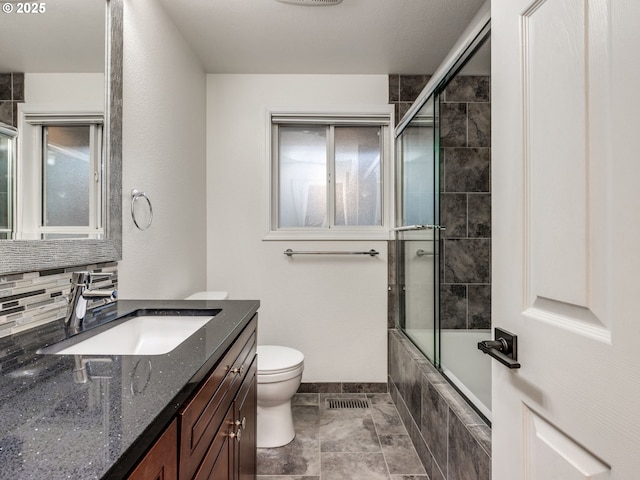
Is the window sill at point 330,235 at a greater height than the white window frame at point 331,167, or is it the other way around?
the white window frame at point 331,167

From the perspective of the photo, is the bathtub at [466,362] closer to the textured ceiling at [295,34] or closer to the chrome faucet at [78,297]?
the chrome faucet at [78,297]

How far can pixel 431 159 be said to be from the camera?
197 centimetres

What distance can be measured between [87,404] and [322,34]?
7.17ft

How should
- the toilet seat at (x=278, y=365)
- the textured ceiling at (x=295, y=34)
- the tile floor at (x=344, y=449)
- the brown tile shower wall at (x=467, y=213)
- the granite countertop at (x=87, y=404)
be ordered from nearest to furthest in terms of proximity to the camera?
the granite countertop at (x=87, y=404) → the textured ceiling at (x=295, y=34) → the tile floor at (x=344, y=449) → the toilet seat at (x=278, y=365) → the brown tile shower wall at (x=467, y=213)

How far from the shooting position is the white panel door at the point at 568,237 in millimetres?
476

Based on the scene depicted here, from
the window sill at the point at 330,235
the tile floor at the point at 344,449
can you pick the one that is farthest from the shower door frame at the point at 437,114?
the tile floor at the point at 344,449

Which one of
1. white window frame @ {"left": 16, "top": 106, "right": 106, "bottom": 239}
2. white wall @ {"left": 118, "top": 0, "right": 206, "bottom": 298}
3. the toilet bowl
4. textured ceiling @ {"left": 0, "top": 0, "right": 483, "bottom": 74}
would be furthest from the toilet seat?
textured ceiling @ {"left": 0, "top": 0, "right": 483, "bottom": 74}

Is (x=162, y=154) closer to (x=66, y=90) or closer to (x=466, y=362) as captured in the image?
(x=66, y=90)

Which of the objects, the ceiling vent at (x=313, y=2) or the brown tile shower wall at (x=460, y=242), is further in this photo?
the brown tile shower wall at (x=460, y=242)

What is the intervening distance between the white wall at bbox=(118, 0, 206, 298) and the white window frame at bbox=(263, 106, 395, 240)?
50 cm

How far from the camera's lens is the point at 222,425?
3.06 feet

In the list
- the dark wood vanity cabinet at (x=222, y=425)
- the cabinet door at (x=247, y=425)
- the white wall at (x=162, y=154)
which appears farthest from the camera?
the white wall at (x=162, y=154)

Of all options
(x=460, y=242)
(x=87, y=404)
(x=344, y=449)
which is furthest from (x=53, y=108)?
(x=460, y=242)

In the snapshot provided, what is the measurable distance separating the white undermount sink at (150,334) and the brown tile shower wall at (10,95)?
655 mm
